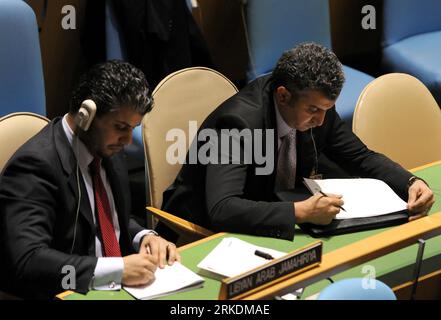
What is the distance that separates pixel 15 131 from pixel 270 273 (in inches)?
38.3

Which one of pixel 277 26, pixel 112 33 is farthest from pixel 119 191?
pixel 277 26

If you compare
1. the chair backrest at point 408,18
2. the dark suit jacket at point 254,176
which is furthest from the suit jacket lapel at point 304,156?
the chair backrest at point 408,18

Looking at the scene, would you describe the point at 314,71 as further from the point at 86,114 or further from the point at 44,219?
the point at 44,219

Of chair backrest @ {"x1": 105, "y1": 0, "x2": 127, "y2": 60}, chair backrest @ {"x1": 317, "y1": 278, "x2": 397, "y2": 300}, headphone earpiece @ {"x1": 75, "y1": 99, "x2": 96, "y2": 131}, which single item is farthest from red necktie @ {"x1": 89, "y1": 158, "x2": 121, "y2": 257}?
chair backrest @ {"x1": 105, "y1": 0, "x2": 127, "y2": 60}

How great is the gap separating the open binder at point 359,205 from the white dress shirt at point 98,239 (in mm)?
472

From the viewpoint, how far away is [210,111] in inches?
108

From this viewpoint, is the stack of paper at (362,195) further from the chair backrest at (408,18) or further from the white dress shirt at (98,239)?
the chair backrest at (408,18)

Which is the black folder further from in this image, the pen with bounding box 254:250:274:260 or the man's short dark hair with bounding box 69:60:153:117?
the man's short dark hair with bounding box 69:60:153:117

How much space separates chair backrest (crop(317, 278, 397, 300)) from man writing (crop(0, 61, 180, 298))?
0.47m

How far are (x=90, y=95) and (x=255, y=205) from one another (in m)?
0.55

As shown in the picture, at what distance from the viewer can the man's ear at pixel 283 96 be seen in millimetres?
2432

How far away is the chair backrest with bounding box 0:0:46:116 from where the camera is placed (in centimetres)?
261

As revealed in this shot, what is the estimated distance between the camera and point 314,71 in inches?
92.9
